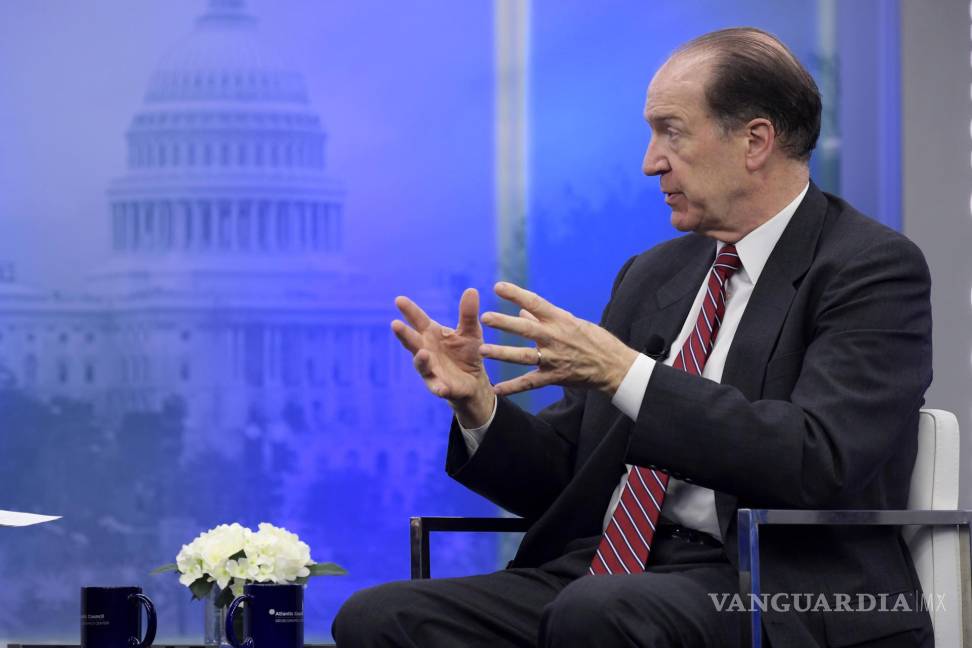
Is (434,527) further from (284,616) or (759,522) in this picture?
(759,522)

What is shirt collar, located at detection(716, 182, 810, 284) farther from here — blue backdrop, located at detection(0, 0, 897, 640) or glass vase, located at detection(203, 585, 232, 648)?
blue backdrop, located at detection(0, 0, 897, 640)

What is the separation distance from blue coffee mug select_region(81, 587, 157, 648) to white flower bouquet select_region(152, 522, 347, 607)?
23 centimetres

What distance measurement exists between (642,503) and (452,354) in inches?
14.2

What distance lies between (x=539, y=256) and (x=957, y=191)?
121cm

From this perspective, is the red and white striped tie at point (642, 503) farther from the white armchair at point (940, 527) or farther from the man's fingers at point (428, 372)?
the man's fingers at point (428, 372)

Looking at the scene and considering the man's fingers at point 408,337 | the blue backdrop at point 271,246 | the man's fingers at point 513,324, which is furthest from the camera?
the blue backdrop at point 271,246

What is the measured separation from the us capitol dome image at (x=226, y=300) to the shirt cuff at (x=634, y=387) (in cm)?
212

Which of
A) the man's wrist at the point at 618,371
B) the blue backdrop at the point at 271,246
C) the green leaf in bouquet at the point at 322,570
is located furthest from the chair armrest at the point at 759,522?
the blue backdrop at the point at 271,246

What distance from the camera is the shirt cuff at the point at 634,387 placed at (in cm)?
175

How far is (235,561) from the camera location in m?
2.14

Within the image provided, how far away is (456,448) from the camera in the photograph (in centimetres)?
202

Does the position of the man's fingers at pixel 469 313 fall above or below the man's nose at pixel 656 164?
below

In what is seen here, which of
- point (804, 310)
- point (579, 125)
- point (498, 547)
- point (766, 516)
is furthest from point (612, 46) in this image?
point (766, 516)

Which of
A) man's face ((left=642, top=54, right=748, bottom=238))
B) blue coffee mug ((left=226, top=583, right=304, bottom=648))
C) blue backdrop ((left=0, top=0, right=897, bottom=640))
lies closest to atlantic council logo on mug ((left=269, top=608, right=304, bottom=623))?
blue coffee mug ((left=226, top=583, right=304, bottom=648))
